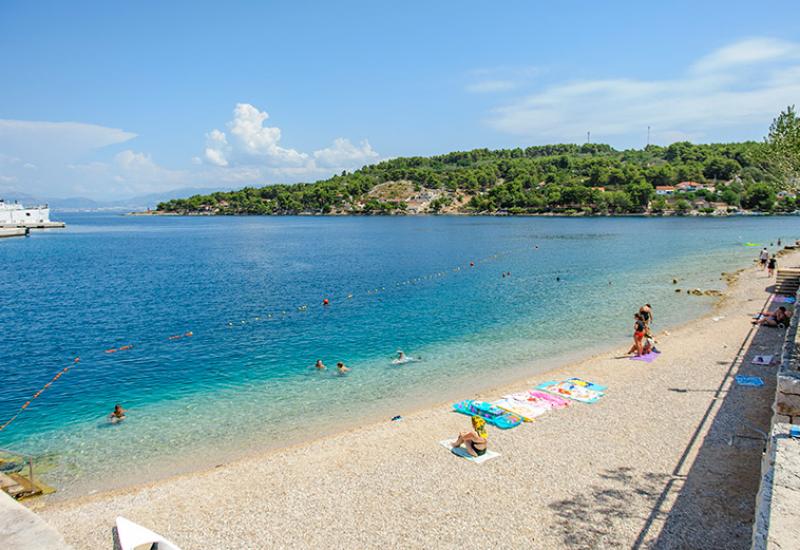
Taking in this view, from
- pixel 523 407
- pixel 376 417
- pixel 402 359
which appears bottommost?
pixel 376 417

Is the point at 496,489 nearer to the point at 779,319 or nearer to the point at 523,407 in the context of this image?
the point at 523,407

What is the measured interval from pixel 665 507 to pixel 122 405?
19.2 meters

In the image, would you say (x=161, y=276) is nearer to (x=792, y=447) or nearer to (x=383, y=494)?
(x=383, y=494)

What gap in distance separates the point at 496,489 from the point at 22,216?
602 feet

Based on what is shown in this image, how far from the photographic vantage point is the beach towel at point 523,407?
1622 cm

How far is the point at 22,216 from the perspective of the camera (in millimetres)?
150750

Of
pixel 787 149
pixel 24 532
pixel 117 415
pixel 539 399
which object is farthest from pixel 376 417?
pixel 787 149

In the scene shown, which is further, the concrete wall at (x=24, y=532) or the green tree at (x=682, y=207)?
the green tree at (x=682, y=207)

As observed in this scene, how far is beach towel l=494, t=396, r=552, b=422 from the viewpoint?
16.2 m

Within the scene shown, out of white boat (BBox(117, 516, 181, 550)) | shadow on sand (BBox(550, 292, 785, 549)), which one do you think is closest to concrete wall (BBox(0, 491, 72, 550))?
white boat (BBox(117, 516, 181, 550))

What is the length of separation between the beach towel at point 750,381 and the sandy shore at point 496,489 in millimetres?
335

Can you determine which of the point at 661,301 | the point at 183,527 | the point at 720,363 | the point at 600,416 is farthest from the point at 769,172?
the point at 183,527

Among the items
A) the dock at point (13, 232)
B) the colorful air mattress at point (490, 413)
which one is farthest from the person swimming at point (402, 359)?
the dock at point (13, 232)

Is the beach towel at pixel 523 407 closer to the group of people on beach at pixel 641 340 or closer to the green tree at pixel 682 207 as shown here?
the group of people on beach at pixel 641 340
